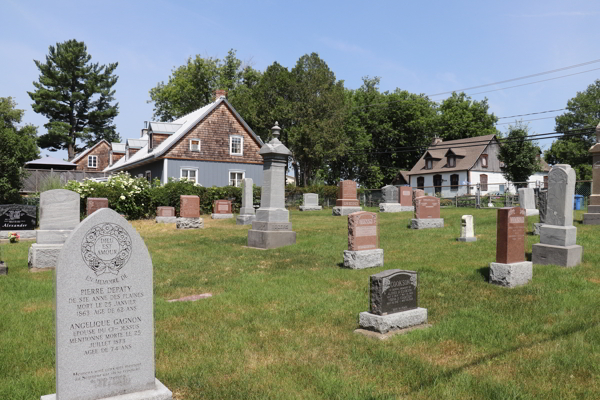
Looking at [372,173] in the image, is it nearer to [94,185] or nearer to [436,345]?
[94,185]

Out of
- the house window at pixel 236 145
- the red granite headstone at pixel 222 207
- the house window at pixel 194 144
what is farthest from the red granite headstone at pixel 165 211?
the house window at pixel 236 145

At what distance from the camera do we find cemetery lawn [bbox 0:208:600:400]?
4.36m

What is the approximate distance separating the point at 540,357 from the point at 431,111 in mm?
58955

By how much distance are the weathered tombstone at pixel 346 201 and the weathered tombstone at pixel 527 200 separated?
860cm

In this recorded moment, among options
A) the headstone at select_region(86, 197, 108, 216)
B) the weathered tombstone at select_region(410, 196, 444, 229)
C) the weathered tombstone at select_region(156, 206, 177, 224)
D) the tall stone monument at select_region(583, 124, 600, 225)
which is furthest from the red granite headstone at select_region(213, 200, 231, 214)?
the tall stone monument at select_region(583, 124, 600, 225)

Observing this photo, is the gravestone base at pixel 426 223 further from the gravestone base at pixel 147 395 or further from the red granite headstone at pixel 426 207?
the gravestone base at pixel 147 395

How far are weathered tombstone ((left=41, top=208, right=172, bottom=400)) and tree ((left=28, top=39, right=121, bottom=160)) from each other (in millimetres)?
55534

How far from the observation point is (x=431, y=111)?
60344 mm

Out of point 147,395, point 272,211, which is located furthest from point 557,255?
point 147,395

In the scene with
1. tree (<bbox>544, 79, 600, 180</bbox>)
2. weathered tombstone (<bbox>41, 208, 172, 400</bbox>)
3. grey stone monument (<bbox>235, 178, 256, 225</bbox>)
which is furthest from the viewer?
tree (<bbox>544, 79, 600, 180</bbox>)

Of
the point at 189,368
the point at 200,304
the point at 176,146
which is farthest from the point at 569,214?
the point at 176,146

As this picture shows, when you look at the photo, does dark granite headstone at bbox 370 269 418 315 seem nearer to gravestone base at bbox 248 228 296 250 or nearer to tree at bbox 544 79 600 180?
gravestone base at bbox 248 228 296 250

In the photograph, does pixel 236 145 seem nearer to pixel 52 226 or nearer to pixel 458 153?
pixel 52 226

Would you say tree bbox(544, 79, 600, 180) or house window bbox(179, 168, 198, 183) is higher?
tree bbox(544, 79, 600, 180)
